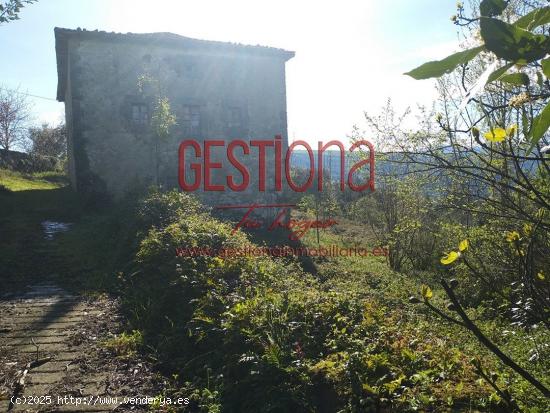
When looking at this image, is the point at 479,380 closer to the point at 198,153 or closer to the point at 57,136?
the point at 198,153

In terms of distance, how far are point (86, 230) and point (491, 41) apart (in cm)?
1231

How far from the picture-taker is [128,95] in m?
15.3

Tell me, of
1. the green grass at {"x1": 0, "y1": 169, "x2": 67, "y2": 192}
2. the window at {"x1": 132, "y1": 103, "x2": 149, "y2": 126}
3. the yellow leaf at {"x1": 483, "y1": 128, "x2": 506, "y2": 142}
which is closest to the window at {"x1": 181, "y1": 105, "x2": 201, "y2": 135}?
the window at {"x1": 132, "y1": 103, "x2": 149, "y2": 126}

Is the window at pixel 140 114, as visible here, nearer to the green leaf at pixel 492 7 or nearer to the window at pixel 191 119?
the window at pixel 191 119

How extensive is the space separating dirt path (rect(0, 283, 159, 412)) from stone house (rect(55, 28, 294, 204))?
925 cm

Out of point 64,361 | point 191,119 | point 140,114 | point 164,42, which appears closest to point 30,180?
point 140,114

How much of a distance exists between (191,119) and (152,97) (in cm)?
160

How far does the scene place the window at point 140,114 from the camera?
15469 mm

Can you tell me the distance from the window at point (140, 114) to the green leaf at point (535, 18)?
15.9 m

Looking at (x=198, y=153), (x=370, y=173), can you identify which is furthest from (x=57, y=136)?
(x=370, y=173)

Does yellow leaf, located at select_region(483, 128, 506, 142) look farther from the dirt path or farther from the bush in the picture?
the dirt path

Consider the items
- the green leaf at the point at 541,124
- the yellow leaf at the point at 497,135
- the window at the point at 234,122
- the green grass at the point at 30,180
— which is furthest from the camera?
the green grass at the point at 30,180

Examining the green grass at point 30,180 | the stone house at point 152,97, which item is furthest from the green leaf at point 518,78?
the green grass at point 30,180

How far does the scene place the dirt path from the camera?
145 inches
